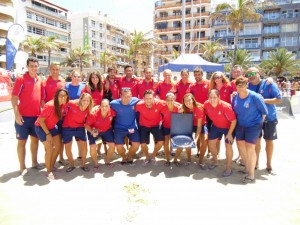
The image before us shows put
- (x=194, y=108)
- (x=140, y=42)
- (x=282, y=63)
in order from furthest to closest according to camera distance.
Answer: (x=282, y=63)
(x=140, y=42)
(x=194, y=108)

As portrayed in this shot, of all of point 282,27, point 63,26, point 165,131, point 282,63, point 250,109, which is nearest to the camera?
point 250,109

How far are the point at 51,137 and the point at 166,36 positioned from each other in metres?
53.5

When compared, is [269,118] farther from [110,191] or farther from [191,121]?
[110,191]

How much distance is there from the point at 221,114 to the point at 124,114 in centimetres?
184

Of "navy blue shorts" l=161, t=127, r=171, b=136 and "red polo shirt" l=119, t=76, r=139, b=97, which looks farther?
"red polo shirt" l=119, t=76, r=139, b=97

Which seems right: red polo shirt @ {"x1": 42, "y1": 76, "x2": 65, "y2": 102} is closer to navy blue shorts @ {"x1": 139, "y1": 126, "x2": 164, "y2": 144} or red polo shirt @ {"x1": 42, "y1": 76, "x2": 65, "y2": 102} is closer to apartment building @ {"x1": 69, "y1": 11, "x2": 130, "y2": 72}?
navy blue shorts @ {"x1": 139, "y1": 126, "x2": 164, "y2": 144}

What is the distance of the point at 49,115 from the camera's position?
4.43 m

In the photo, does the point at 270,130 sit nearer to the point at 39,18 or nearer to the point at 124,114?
the point at 124,114

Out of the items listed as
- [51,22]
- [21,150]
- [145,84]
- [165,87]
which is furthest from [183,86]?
[51,22]

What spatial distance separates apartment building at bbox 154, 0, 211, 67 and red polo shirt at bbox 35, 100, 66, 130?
161 feet

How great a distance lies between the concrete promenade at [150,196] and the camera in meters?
3.27

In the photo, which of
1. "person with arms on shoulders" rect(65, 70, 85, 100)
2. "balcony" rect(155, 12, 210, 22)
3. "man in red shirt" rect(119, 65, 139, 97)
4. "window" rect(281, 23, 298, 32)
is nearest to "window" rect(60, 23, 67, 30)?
"balcony" rect(155, 12, 210, 22)

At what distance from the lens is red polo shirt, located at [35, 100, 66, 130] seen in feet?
14.3

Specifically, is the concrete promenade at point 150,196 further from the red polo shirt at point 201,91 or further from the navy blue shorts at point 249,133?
the red polo shirt at point 201,91
